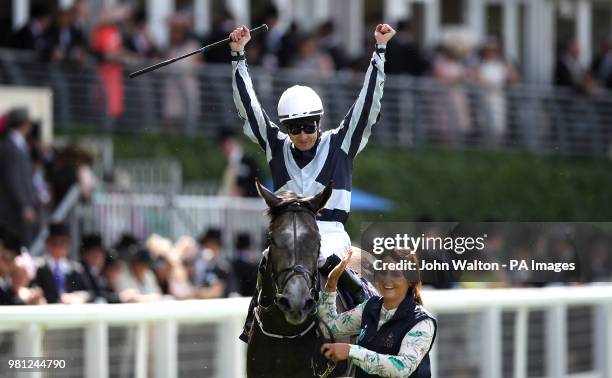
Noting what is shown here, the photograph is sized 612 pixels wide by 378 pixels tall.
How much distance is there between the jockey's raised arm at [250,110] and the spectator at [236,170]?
8.30 meters

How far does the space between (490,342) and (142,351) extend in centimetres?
218

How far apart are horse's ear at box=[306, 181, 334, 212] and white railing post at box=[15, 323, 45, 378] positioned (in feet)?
6.51

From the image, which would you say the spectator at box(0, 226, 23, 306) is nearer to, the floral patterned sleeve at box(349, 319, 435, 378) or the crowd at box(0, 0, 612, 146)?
the floral patterned sleeve at box(349, 319, 435, 378)

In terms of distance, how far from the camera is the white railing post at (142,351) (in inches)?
331

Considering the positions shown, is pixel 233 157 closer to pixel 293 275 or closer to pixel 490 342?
pixel 490 342

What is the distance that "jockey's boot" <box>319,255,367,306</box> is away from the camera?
715cm

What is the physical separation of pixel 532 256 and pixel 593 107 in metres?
14.7

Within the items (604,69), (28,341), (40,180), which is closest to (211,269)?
(40,180)

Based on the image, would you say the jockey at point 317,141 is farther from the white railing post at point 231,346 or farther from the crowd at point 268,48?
the crowd at point 268,48

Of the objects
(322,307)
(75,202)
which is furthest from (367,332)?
(75,202)

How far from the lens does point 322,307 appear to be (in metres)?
6.91

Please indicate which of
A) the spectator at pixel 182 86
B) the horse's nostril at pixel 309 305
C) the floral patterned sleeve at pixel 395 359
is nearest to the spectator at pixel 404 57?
the spectator at pixel 182 86

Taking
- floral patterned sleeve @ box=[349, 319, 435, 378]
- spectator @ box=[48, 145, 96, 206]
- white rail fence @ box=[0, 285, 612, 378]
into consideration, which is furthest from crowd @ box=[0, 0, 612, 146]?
floral patterned sleeve @ box=[349, 319, 435, 378]

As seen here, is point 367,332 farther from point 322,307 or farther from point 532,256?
point 532,256
